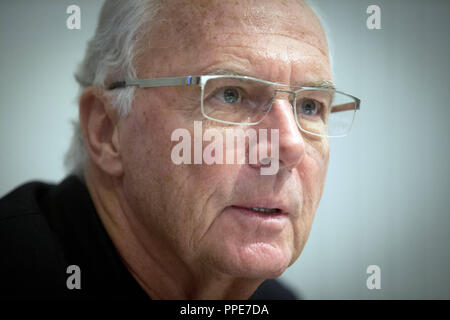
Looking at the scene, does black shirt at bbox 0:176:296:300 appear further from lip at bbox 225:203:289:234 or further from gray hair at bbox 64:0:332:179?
lip at bbox 225:203:289:234

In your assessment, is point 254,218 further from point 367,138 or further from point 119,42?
point 367,138

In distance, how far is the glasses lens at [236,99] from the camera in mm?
1167

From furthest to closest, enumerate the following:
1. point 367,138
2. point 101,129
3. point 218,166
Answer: point 367,138 → point 101,129 → point 218,166

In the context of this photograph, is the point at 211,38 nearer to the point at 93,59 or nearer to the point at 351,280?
the point at 93,59

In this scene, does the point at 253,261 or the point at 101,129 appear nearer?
the point at 253,261

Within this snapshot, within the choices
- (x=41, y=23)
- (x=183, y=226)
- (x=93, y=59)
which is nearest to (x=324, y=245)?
(x=183, y=226)

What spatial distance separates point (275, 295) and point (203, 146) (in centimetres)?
126

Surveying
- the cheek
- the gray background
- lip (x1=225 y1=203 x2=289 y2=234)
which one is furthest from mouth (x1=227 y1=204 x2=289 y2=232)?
the gray background

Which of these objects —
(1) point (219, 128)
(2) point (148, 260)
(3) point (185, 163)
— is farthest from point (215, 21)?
(2) point (148, 260)

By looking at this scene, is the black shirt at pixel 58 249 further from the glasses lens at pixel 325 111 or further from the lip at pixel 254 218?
the glasses lens at pixel 325 111

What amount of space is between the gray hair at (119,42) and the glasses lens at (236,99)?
286 millimetres

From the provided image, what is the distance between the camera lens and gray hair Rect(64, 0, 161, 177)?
1.25m

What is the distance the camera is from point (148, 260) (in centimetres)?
138
